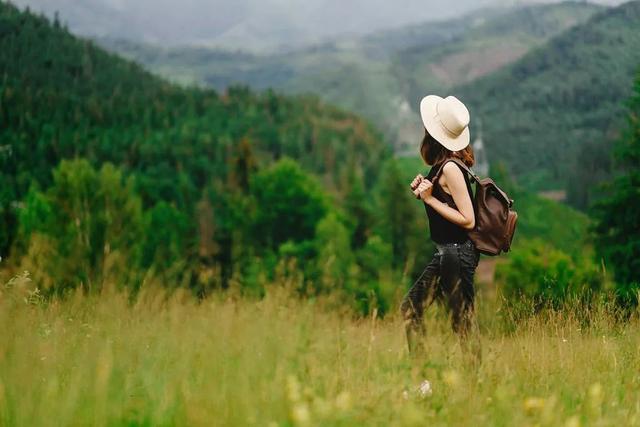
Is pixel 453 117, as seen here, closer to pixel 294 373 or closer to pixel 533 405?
pixel 294 373

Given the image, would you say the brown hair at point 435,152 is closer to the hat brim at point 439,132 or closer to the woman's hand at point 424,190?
the hat brim at point 439,132

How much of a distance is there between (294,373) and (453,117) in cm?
216

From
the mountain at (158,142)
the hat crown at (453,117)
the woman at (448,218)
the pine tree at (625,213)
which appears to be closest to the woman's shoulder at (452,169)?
the woman at (448,218)

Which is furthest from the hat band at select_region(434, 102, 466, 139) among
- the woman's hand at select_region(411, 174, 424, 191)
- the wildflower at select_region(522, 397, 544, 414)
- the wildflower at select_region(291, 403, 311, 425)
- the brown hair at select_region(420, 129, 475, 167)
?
the wildflower at select_region(291, 403, 311, 425)

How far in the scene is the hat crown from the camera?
Result: 197 inches

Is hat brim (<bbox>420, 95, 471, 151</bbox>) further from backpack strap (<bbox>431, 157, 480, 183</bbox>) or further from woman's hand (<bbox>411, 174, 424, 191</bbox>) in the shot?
woman's hand (<bbox>411, 174, 424, 191</bbox>)

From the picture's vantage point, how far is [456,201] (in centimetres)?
493

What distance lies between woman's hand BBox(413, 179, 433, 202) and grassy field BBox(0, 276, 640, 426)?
38.2 inches

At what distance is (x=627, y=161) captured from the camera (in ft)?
79.3

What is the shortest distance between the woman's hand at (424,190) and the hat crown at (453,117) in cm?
43

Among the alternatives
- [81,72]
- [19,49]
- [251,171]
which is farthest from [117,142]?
[19,49]

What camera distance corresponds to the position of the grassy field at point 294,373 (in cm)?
313

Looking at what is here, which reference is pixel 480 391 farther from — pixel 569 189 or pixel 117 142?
pixel 569 189

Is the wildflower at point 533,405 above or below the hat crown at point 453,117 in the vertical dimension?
below
